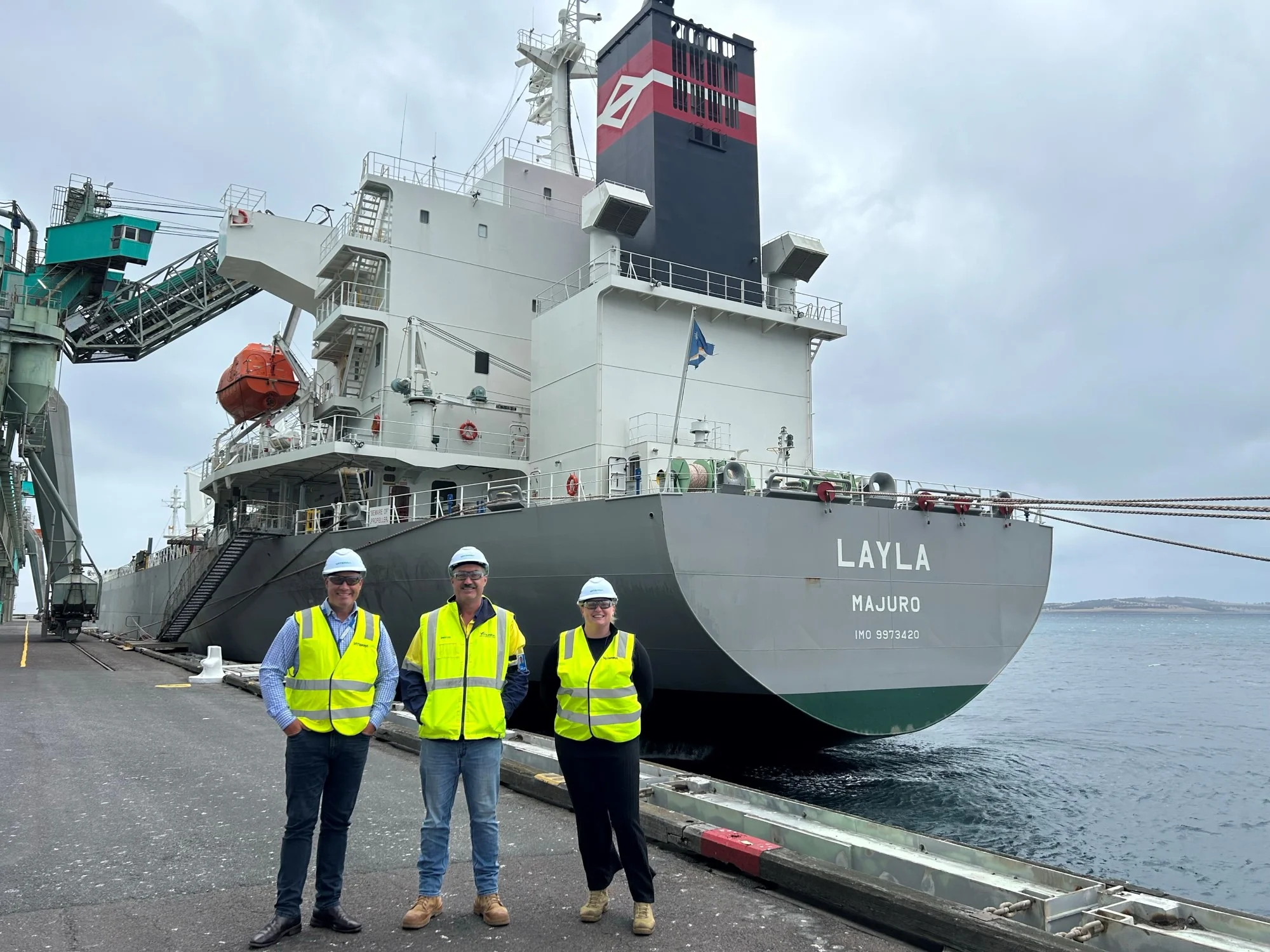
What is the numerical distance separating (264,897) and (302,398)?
1856 centimetres

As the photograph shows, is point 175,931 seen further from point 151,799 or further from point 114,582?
point 114,582

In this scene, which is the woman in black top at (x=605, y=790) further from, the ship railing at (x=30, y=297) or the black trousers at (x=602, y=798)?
the ship railing at (x=30, y=297)

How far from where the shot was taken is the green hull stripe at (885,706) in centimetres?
1096

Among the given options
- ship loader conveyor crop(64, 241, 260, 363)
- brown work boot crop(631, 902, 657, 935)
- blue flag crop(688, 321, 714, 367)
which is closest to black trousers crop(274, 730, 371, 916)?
brown work boot crop(631, 902, 657, 935)

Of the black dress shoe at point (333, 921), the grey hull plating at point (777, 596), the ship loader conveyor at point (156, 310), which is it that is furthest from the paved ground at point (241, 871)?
the ship loader conveyor at point (156, 310)

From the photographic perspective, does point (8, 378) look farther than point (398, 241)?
Yes

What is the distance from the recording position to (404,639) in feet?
48.0

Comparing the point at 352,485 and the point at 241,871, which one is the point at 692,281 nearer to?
the point at 352,485

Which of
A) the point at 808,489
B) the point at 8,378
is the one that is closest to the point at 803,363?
the point at 808,489

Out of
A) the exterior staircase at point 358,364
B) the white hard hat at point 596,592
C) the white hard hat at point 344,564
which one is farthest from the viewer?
the exterior staircase at point 358,364

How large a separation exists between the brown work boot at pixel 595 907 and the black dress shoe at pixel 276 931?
1211 millimetres

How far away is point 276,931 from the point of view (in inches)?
150

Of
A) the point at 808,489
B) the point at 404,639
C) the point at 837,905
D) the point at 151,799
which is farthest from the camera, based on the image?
the point at 404,639

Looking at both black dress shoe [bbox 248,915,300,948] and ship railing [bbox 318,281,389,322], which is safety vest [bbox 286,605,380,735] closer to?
black dress shoe [bbox 248,915,300,948]
